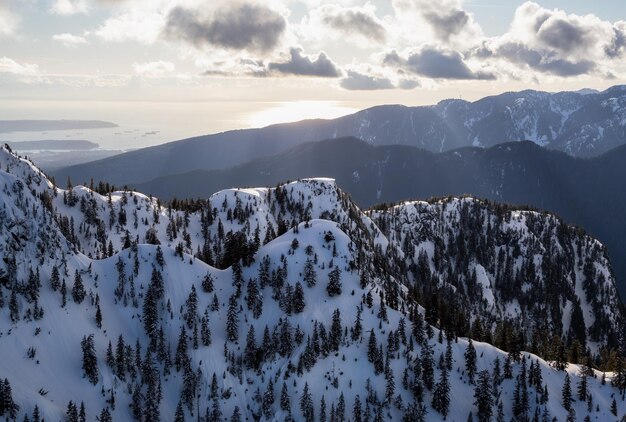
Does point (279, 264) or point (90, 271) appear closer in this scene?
point (90, 271)

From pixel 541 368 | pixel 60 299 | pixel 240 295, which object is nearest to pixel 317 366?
pixel 240 295

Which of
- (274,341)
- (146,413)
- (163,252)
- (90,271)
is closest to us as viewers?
(146,413)

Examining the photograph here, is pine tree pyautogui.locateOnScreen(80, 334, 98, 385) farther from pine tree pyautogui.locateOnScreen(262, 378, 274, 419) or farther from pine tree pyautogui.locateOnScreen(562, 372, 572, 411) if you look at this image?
pine tree pyautogui.locateOnScreen(562, 372, 572, 411)

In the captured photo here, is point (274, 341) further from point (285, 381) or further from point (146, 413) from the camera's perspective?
point (146, 413)

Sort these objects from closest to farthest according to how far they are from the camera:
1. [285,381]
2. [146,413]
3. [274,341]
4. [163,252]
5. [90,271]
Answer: [146,413], [285,381], [274,341], [90,271], [163,252]

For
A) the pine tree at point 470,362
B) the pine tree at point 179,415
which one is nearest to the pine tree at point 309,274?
the pine tree at point 470,362

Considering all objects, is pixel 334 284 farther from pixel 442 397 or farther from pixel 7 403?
pixel 7 403

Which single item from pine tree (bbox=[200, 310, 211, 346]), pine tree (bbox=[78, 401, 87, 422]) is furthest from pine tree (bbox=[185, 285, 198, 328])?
pine tree (bbox=[78, 401, 87, 422])

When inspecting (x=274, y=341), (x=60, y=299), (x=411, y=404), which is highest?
(x=60, y=299)
